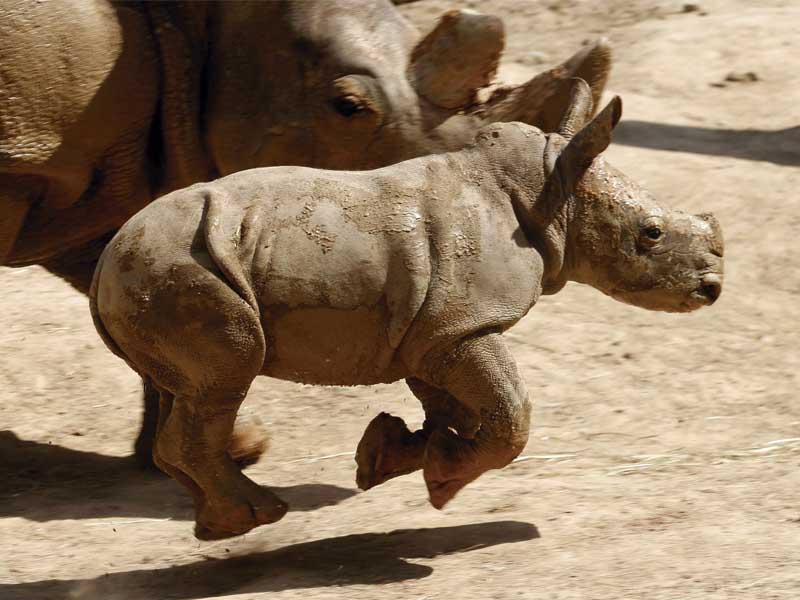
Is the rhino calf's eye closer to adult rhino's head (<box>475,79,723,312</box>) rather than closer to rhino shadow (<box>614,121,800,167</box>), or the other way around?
adult rhino's head (<box>475,79,723,312</box>)

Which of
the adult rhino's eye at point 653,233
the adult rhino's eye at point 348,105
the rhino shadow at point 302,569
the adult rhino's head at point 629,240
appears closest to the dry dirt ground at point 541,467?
the rhino shadow at point 302,569

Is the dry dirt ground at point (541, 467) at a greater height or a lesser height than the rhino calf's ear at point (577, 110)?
lesser

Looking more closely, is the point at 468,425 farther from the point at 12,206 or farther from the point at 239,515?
the point at 12,206

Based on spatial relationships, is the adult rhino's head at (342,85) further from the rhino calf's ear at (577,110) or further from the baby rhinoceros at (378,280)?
the baby rhinoceros at (378,280)

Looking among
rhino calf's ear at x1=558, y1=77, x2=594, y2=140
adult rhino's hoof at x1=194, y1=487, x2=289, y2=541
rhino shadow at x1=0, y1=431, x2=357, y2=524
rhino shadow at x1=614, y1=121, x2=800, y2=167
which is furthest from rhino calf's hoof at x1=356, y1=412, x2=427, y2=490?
rhino shadow at x1=614, y1=121, x2=800, y2=167

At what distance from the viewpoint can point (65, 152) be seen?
5.91m

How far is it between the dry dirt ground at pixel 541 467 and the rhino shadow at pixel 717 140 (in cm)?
3

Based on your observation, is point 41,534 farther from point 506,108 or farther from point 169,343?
point 506,108

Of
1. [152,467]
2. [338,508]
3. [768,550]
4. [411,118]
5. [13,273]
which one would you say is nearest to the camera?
[768,550]

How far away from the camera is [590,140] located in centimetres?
457

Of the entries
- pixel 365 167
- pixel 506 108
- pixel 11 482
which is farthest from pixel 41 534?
pixel 506 108

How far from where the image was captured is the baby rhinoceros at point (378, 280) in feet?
14.2

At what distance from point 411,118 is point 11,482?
2.22m

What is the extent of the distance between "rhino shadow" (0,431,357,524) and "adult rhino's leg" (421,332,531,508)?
1096 mm
